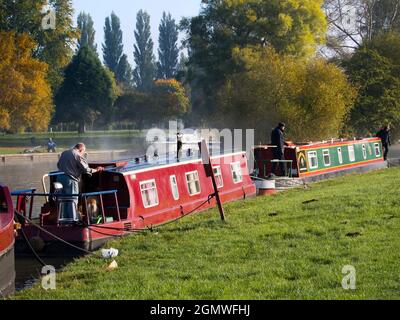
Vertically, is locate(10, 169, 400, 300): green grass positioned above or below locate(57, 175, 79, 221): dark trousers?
below

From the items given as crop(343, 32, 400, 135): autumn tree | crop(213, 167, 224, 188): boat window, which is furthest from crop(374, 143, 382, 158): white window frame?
crop(213, 167, 224, 188): boat window

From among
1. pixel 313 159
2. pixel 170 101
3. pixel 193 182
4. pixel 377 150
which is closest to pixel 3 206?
pixel 193 182

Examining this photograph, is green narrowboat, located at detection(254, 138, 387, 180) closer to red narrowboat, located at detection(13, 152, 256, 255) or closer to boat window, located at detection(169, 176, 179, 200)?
red narrowboat, located at detection(13, 152, 256, 255)

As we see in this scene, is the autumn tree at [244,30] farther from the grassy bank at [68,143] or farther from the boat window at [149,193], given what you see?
the boat window at [149,193]

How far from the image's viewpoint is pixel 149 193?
52.5ft

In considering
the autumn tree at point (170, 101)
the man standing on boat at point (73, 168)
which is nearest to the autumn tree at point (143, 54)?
the autumn tree at point (170, 101)

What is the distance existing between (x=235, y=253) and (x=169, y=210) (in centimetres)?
575

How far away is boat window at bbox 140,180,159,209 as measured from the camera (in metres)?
15.8

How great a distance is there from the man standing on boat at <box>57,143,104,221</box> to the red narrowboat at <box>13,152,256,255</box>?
186mm

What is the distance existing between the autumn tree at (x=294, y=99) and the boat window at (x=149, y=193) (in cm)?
2406

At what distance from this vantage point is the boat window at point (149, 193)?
15789 millimetres

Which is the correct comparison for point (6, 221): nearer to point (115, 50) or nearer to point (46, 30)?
point (46, 30)

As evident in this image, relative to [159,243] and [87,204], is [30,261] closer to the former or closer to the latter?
[87,204]

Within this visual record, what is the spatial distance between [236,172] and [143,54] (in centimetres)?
9697
